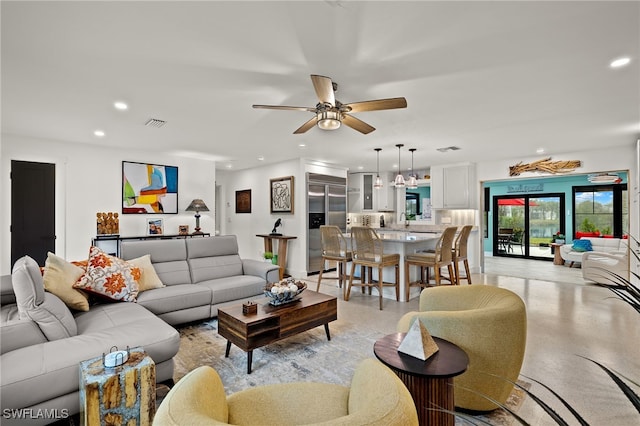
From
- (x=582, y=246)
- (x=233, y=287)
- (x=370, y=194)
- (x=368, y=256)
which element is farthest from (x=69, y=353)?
(x=582, y=246)

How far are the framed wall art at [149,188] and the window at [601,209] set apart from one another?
939 centimetres

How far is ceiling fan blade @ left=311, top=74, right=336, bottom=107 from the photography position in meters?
2.21

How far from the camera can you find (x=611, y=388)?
2289 mm

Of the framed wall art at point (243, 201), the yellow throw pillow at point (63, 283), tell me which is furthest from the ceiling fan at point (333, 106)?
the framed wall art at point (243, 201)

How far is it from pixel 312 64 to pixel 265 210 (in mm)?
5163

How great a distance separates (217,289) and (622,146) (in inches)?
263

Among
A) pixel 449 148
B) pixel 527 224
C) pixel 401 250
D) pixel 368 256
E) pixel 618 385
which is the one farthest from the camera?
pixel 527 224

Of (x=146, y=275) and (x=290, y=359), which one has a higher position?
(x=146, y=275)

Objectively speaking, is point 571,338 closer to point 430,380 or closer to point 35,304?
point 430,380

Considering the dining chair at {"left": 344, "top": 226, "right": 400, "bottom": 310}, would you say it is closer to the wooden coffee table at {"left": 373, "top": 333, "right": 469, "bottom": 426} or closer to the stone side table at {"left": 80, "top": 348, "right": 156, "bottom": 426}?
the wooden coffee table at {"left": 373, "top": 333, "right": 469, "bottom": 426}

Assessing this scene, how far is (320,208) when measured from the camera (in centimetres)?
686

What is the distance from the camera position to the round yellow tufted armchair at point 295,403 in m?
0.91

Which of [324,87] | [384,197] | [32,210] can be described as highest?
[324,87]

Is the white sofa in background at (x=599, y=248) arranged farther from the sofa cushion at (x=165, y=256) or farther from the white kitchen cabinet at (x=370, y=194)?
the sofa cushion at (x=165, y=256)
